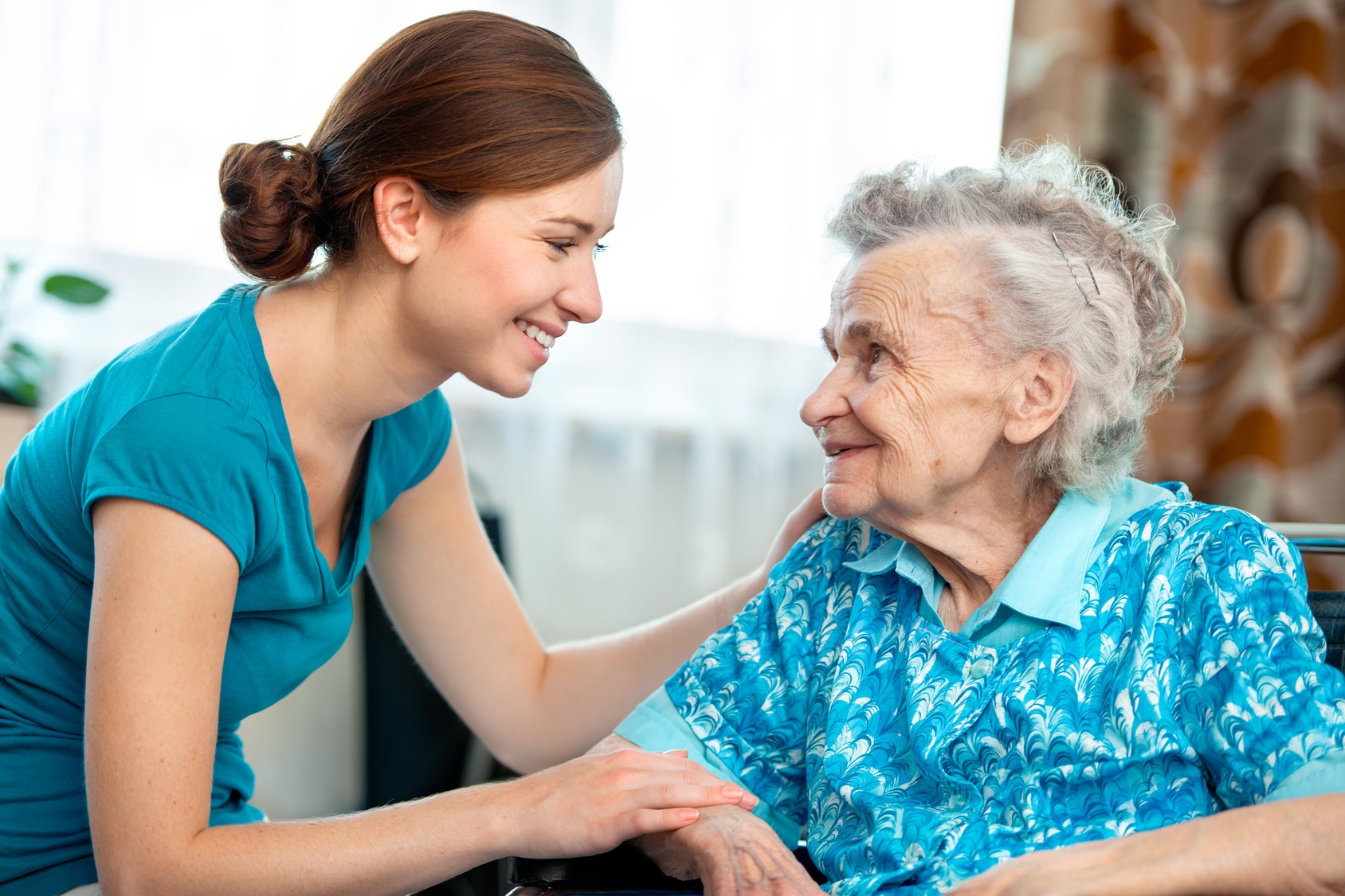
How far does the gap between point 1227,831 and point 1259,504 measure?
2347 mm

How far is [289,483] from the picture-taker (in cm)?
119

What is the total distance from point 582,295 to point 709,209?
1.56 metres

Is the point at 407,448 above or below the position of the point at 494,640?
above

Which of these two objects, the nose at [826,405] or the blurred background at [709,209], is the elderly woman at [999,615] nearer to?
the nose at [826,405]

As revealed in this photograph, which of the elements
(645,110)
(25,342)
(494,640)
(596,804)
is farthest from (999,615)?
(25,342)

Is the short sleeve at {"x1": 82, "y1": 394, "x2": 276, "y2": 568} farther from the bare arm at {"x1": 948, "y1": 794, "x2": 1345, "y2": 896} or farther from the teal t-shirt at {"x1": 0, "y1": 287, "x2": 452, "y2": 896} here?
the bare arm at {"x1": 948, "y1": 794, "x2": 1345, "y2": 896}

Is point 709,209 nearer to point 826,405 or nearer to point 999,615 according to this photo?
point 826,405

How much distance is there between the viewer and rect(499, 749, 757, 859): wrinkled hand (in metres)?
1.10

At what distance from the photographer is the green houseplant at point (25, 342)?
2.10 metres

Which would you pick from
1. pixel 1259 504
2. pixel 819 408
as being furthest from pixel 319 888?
pixel 1259 504

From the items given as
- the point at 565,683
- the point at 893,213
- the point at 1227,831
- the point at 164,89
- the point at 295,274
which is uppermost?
the point at 164,89

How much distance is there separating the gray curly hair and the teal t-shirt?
0.69 meters

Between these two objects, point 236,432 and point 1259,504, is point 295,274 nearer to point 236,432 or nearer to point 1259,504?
point 236,432

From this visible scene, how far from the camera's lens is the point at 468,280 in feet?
3.98
